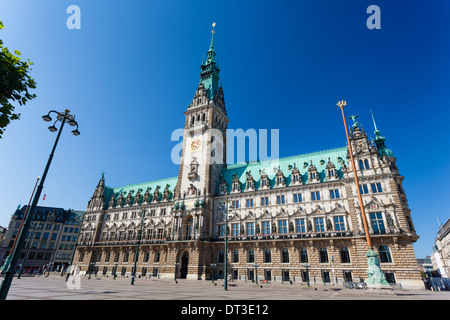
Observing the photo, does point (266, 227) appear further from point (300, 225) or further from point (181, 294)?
point (181, 294)

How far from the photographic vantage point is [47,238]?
3467 inches

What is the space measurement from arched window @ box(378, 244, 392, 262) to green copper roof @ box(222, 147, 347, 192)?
13841 mm

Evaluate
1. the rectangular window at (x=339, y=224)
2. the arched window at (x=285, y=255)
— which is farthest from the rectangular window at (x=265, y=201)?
the rectangular window at (x=339, y=224)

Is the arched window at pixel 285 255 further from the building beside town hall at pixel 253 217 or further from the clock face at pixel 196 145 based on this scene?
the clock face at pixel 196 145

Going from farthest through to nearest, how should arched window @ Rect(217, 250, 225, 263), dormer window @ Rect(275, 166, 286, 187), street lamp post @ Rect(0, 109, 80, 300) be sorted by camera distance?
arched window @ Rect(217, 250, 225, 263) → dormer window @ Rect(275, 166, 286, 187) → street lamp post @ Rect(0, 109, 80, 300)

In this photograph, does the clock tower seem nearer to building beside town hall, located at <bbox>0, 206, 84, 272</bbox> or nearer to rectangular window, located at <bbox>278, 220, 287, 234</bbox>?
rectangular window, located at <bbox>278, 220, 287, 234</bbox>

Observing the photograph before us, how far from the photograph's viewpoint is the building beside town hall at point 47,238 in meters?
82.4

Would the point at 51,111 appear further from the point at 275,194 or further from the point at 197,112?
the point at 197,112

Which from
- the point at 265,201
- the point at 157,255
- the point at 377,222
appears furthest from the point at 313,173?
the point at 157,255

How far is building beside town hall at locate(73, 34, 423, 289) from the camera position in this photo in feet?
123

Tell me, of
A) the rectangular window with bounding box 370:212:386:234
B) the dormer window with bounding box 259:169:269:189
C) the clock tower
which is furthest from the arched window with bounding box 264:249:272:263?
the rectangular window with bounding box 370:212:386:234

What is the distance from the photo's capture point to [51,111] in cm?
1541

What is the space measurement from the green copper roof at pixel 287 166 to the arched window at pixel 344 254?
42.8 feet

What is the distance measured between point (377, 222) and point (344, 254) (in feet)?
24.2
